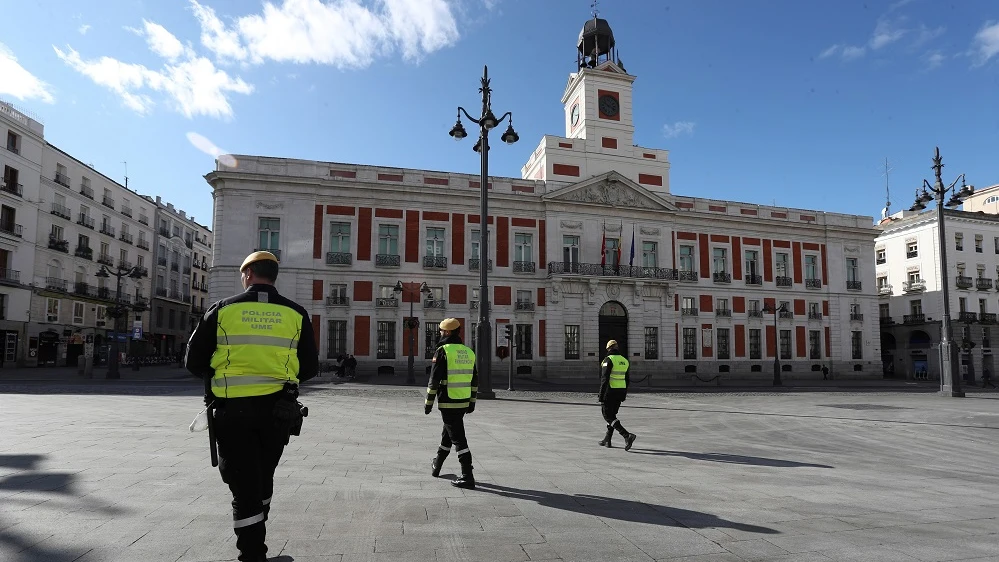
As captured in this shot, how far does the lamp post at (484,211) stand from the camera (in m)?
17.8

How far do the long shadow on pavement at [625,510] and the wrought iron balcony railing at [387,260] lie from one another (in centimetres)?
2967

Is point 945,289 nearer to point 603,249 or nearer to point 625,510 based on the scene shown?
point 603,249

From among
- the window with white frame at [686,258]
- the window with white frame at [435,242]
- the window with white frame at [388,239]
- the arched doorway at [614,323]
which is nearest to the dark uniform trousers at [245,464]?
the window with white frame at [388,239]

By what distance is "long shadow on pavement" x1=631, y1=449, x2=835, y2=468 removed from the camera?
8.12 metres

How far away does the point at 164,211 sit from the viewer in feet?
188

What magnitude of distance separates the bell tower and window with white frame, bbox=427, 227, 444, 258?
39.8ft

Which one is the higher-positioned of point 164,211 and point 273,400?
point 164,211

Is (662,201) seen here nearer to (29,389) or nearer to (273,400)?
(29,389)

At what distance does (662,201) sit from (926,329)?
26.4 meters

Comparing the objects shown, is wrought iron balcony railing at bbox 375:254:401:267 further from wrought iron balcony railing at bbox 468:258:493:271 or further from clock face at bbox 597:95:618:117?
clock face at bbox 597:95:618:117

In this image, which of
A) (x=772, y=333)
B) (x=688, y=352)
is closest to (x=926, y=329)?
(x=772, y=333)

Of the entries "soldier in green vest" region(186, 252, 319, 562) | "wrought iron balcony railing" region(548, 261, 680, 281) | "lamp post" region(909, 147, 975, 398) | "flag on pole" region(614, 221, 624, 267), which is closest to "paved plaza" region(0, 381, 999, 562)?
"soldier in green vest" region(186, 252, 319, 562)

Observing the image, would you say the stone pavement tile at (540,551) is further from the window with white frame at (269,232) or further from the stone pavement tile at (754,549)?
the window with white frame at (269,232)

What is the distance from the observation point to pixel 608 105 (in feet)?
133
